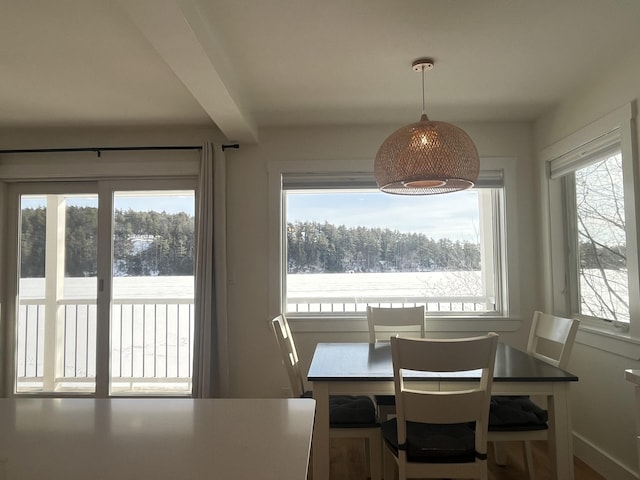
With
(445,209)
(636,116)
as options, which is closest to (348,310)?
(445,209)

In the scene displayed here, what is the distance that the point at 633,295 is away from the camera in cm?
227

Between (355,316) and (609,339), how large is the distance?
169 centimetres

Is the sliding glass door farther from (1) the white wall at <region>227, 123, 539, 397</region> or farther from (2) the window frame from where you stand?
(1) the white wall at <region>227, 123, 539, 397</region>

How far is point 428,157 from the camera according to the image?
2020 millimetres

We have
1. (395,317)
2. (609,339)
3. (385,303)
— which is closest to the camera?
(609,339)

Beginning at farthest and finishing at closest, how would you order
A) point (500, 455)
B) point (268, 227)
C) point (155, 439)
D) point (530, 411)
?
point (268, 227), point (500, 455), point (530, 411), point (155, 439)

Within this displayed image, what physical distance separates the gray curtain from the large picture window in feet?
1.71

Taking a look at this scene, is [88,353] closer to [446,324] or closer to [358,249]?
[358,249]

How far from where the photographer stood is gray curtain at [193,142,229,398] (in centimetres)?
319

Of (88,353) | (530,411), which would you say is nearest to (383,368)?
(530,411)

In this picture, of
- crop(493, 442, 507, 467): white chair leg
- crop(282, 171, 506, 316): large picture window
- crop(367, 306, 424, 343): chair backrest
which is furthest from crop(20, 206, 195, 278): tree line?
crop(493, 442, 507, 467): white chair leg

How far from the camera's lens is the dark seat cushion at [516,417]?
201 cm

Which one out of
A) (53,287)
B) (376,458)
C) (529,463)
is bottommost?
(529,463)

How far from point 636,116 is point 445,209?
4.87ft
